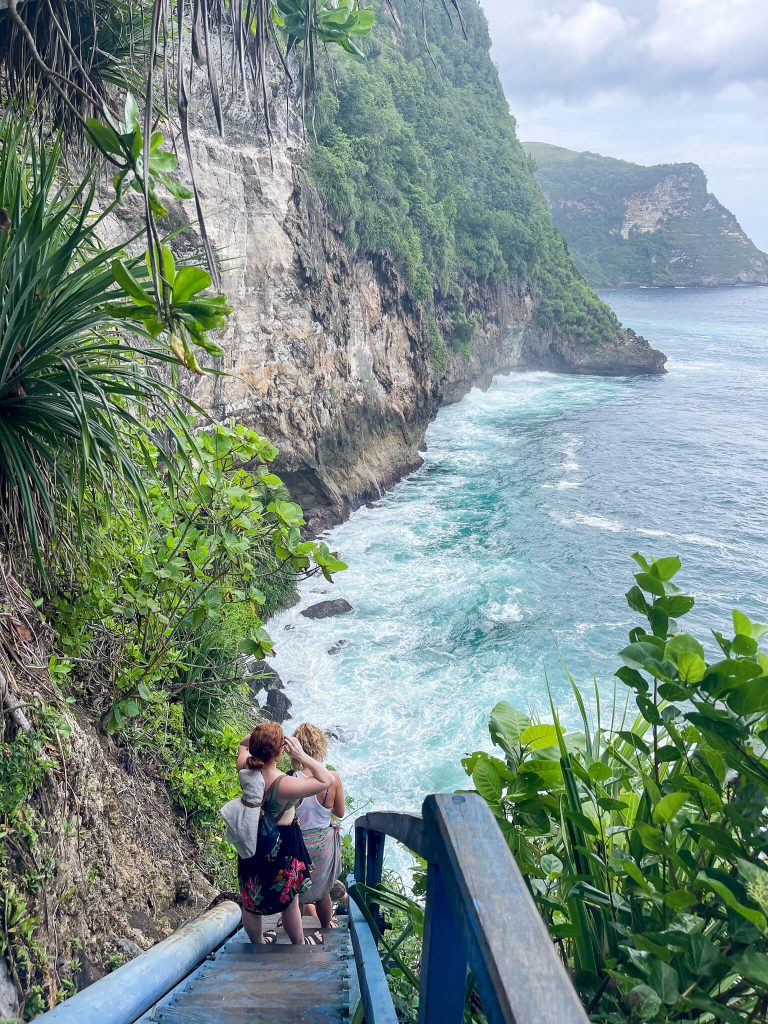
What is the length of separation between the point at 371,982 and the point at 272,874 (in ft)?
5.63

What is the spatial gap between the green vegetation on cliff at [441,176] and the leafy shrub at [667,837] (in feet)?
46.6

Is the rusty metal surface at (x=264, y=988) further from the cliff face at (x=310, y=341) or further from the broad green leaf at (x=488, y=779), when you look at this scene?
the cliff face at (x=310, y=341)

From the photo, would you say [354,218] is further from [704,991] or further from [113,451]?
[704,991]

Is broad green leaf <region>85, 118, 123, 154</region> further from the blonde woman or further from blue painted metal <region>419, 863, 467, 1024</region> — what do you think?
the blonde woman

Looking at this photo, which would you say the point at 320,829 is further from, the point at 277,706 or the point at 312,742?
the point at 277,706

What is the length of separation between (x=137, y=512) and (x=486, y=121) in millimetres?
47746

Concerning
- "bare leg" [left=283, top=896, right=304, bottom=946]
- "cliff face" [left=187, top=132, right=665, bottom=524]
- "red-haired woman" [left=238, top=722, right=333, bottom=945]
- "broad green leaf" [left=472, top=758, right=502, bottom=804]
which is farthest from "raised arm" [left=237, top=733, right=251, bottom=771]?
"cliff face" [left=187, top=132, right=665, bottom=524]

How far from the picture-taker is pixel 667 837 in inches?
46.2

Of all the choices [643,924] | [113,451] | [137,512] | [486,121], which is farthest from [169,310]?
[486,121]

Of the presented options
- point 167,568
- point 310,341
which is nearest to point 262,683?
point 167,568

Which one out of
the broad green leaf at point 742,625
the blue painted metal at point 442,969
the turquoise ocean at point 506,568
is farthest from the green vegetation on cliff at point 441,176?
the blue painted metal at point 442,969

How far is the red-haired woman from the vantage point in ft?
10.1

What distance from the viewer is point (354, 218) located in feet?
75.0

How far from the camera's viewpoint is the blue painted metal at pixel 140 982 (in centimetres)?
139
